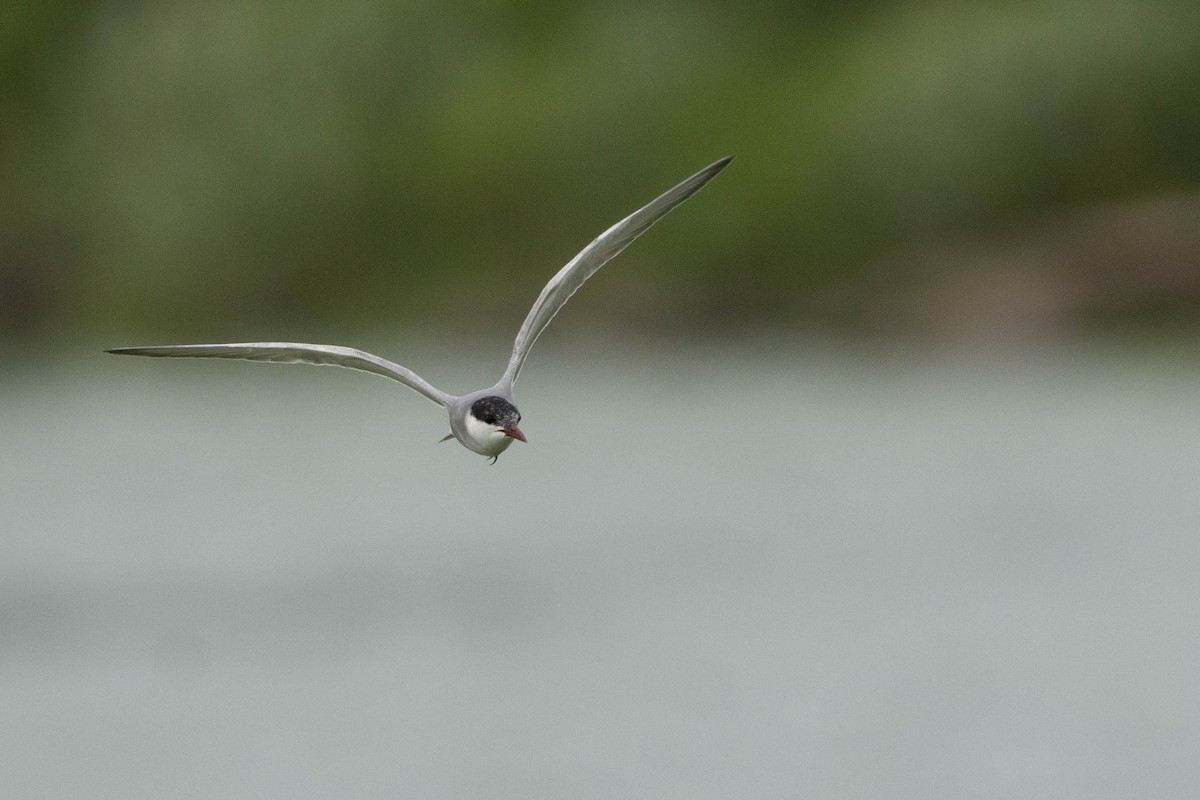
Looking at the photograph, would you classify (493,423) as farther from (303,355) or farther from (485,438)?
(303,355)

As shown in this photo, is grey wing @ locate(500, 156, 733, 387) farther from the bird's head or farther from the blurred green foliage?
the blurred green foliage

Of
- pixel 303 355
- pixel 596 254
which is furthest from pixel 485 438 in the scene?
pixel 596 254

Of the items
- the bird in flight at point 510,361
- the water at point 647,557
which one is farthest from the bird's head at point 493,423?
the water at point 647,557

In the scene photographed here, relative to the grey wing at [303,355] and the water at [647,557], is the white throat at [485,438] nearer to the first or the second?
the grey wing at [303,355]

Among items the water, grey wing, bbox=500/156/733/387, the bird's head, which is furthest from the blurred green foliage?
the bird's head

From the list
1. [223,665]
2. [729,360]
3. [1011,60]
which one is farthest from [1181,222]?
[223,665]

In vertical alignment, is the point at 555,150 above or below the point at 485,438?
above
